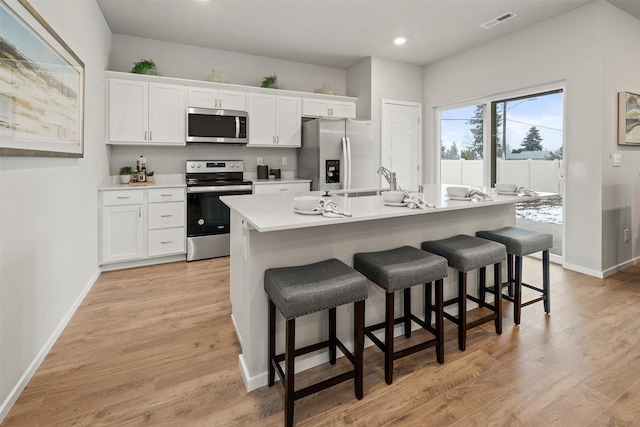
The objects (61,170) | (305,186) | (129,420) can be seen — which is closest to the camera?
(129,420)

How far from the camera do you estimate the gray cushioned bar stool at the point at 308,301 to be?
1446 millimetres

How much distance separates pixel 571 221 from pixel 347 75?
3.85 meters

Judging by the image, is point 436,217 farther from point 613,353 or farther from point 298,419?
point 298,419

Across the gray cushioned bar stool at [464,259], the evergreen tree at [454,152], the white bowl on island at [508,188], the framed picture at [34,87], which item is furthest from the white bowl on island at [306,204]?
the evergreen tree at [454,152]

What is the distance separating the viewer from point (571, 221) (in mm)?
3594

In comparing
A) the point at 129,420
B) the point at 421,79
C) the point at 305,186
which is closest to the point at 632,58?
the point at 421,79

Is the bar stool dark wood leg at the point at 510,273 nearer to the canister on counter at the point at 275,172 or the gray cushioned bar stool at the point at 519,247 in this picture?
the gray cushioned bar stool at the point at 519,247

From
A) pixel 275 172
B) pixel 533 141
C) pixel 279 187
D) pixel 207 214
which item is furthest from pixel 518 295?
pixel 275 172

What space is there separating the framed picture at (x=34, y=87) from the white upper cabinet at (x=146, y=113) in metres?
1.37

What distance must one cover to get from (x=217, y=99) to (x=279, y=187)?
1377mm

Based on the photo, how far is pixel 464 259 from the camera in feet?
6.57

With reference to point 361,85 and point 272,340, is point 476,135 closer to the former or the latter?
point 361,85

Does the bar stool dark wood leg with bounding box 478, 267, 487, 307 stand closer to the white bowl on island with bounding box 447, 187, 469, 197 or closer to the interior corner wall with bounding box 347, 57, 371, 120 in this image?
the white bowl on island with bounding box 447, 187, 469, 197

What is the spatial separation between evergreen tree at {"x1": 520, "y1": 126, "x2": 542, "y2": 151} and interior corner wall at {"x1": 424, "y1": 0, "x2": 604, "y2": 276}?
45cm
